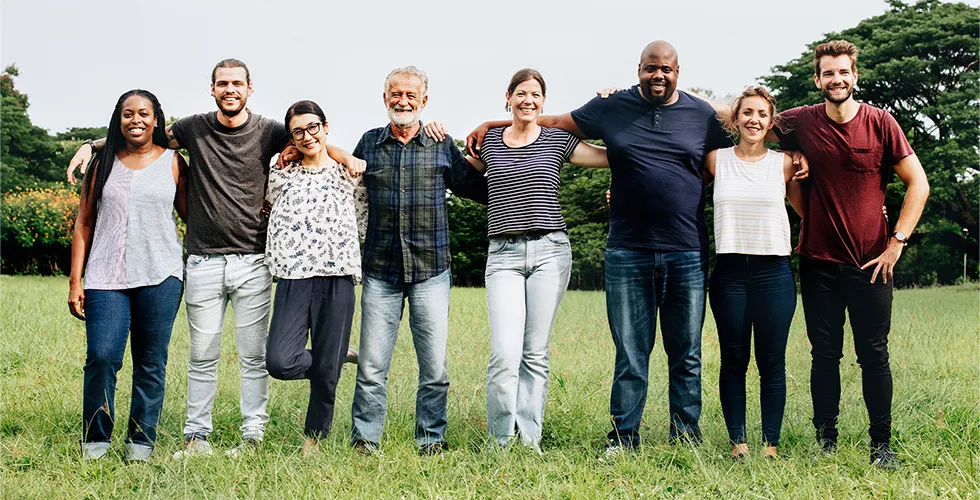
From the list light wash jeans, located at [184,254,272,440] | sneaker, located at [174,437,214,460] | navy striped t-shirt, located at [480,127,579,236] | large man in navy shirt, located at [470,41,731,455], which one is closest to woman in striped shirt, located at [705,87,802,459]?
large man in navy shirt, located at [470,41,731,455]

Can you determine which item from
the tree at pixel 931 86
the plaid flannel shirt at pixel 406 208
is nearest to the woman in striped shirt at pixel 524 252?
the plaid flannel shirt at pixel 406 208

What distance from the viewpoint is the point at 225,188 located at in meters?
4.59

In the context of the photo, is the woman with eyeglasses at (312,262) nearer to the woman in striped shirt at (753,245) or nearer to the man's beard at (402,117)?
the man's beard at (402,117)

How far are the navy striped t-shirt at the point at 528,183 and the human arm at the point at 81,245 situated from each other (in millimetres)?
2356

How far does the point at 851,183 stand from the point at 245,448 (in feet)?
12.3

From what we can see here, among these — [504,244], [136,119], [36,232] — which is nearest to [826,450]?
[504,244]

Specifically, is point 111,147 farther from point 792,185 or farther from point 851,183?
point 851,183

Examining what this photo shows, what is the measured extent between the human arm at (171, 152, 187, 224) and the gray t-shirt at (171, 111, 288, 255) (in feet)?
0.29

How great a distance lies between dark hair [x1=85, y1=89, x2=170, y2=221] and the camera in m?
4.62

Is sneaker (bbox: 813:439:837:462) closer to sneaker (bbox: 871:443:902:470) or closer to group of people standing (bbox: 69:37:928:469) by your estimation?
group of people standing (bbox: 69:37:928:469)

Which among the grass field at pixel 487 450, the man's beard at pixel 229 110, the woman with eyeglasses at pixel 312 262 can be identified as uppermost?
the man's beard at pixel 229 110

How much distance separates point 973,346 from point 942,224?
1778cm

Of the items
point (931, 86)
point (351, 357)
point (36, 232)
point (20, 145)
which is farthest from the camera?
point (20, 145)

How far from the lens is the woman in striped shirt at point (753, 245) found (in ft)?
14.3
